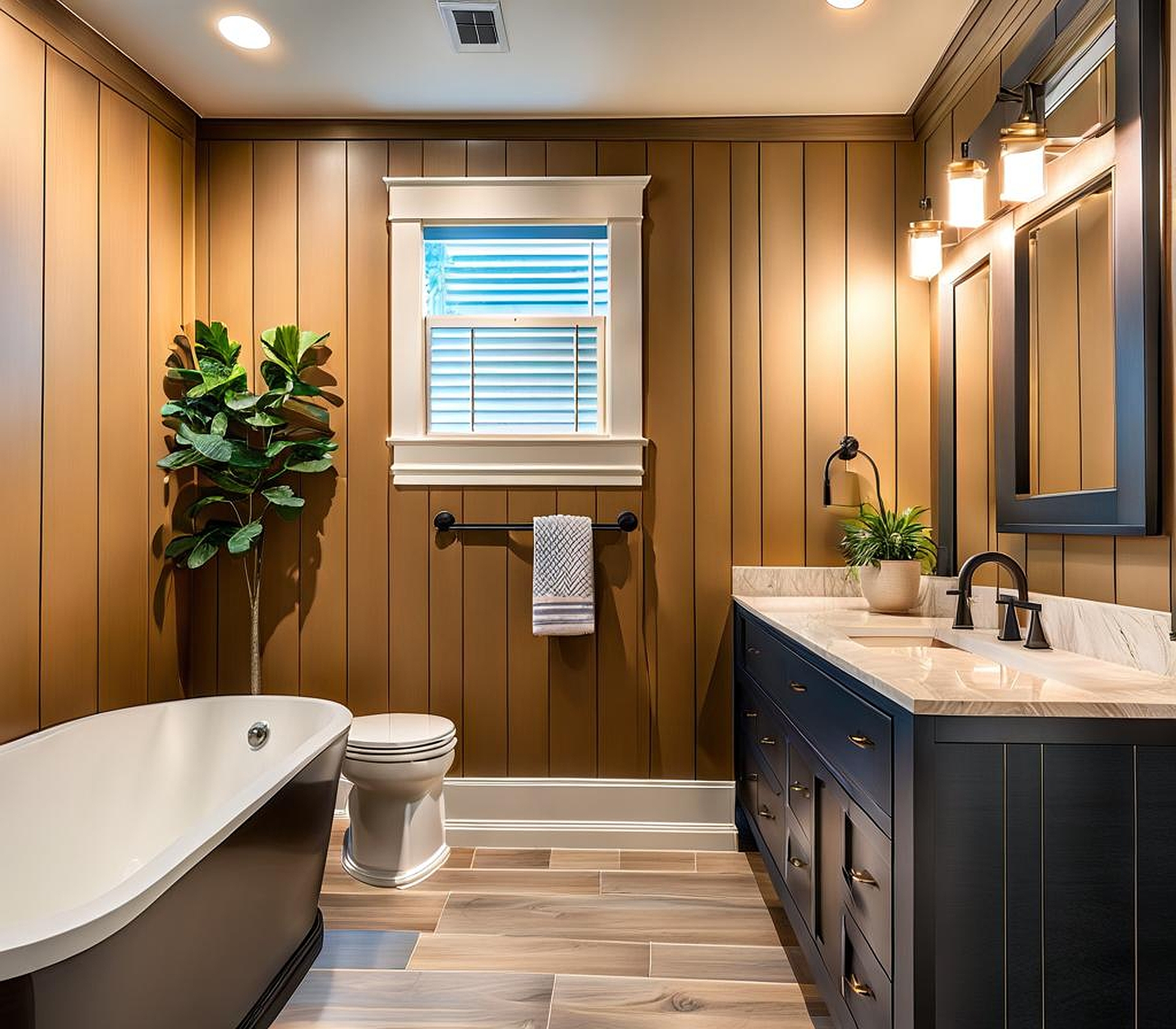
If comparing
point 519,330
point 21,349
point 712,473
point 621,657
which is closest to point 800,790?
point 621,657

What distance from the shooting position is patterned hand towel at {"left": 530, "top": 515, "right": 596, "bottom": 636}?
287 centimetres

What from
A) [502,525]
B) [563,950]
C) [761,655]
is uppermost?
[502,525]

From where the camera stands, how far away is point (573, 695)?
302 centimetres

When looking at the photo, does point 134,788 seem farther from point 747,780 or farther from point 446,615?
point 747,780

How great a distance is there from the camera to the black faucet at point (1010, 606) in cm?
182

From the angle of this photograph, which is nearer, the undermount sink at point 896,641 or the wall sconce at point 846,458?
the undermount sink at point 896,641

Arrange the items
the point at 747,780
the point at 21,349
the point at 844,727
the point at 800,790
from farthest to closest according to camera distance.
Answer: the point at 747,780 → the point at 21,349 → the point at 800,790 → the point at 844,727

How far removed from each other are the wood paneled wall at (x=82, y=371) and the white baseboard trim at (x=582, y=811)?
1.16m

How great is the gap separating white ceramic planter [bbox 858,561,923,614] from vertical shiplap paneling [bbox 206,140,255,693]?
2.23 metres

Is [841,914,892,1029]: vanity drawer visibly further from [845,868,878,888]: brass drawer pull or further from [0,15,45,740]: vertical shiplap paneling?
[0,15,45,740]: vertical shiplap paneling

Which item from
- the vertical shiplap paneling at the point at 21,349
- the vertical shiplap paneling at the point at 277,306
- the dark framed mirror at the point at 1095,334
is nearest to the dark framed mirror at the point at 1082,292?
the dark framed mirror at the point at 1095,334

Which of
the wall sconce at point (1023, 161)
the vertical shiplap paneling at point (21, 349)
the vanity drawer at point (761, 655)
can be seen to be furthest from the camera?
the vanity drawer at point (761, 655)

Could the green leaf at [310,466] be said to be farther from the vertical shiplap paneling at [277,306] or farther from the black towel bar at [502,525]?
the black towel bar at [502,525]

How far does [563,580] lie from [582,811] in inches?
33.9
